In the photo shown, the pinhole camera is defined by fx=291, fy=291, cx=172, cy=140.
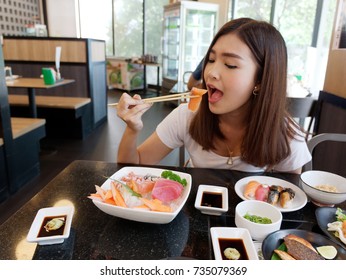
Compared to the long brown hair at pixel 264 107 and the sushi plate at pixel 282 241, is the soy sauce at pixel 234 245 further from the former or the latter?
the long brown hair at pixel 264 107

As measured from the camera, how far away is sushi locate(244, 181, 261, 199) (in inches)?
44.3

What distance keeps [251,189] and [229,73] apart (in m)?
0.49

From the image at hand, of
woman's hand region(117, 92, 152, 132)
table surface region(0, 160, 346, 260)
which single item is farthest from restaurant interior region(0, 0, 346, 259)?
woman's hand region(117, 92, 152, 132)

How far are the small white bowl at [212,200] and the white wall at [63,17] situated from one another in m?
9.45

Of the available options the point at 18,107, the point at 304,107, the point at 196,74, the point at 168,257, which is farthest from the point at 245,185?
the point at 18,107

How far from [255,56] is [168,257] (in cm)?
90

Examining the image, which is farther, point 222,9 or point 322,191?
point 222,9

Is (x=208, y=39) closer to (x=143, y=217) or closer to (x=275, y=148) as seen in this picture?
(x=275, y=148)

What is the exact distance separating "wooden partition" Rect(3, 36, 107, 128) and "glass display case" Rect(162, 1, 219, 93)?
2.20m

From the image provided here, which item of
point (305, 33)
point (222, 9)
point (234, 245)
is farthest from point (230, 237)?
point (222, 9)

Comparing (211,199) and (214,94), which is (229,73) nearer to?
(214,94)

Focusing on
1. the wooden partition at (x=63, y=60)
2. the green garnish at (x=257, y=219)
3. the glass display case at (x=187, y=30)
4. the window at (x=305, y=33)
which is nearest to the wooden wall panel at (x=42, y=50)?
the wooden partition at (x=63, y=60)

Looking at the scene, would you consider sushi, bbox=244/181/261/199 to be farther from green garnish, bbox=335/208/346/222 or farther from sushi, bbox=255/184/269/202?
green garnish, bbox=335/208/346/222

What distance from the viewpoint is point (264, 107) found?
134 centimetres
